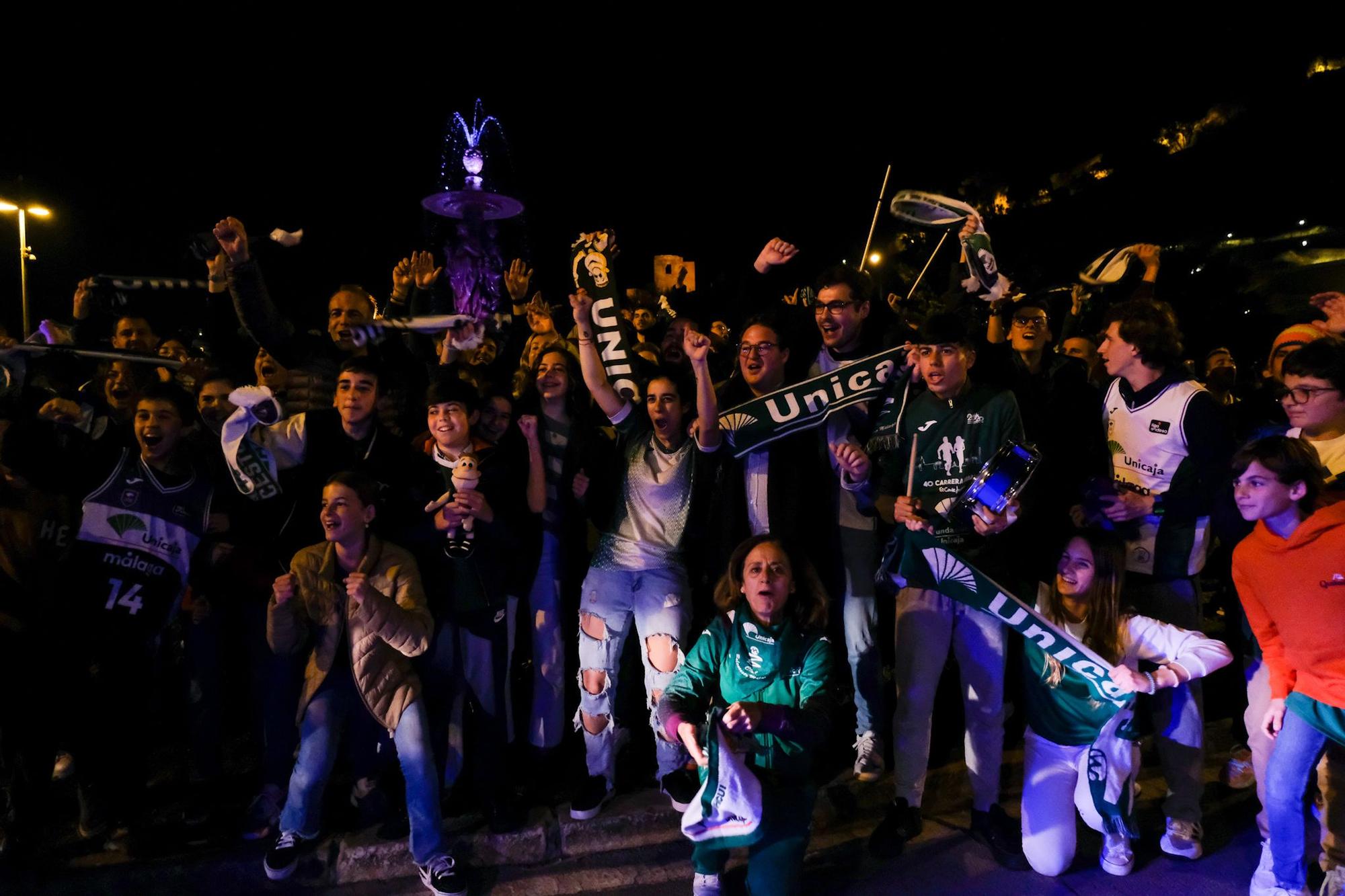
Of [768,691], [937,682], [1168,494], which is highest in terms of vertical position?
[1168,494]

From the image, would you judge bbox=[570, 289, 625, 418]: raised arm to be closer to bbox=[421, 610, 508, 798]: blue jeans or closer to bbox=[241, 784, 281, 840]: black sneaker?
bbox=[421, 610, 508, 798]: blue jeans

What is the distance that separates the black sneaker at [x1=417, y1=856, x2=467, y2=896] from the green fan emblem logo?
76.2 inches

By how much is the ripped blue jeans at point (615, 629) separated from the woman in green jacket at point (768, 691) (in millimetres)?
306

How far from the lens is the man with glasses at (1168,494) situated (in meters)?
3.56

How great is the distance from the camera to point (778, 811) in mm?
3041

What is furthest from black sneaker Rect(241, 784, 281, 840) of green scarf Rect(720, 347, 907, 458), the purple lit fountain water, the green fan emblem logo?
the purple lit fountain water

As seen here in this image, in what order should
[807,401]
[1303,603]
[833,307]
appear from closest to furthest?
[1303,603] → [807,401] → [833,307]

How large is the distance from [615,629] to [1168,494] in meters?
2.65

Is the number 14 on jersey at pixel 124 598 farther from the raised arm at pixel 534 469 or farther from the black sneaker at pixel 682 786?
the black sneaker at pixel 682 786

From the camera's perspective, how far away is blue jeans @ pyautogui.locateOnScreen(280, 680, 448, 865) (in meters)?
3.29

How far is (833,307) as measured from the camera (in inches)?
156

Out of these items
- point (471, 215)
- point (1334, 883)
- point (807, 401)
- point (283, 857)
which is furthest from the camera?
point (471, 215)

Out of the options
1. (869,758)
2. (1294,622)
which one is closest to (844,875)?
(869,758)

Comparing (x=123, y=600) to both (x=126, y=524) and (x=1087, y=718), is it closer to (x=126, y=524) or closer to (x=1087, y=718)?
(x=126, y=524)
